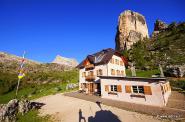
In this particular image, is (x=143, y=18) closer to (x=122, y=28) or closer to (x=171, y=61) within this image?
(x=122, y=28)

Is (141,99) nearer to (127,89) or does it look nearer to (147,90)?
(147,90)

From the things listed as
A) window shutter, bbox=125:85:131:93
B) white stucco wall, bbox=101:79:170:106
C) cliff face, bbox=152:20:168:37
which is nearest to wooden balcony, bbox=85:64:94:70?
white stucco wall, bbox=101:79:170:106

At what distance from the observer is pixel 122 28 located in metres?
94.8

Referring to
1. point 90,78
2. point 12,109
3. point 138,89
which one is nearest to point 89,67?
point 90,78

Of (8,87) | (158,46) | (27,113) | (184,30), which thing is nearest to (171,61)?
(158,46)

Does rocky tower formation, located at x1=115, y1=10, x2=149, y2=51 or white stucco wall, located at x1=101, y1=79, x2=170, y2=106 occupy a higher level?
rocky tower formation, located at x1=115, y1=10, x2=149, y2=51

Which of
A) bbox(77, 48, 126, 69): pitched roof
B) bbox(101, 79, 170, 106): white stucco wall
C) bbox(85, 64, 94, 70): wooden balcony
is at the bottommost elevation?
bbox(101, 79, 170, 106): white stucco wall

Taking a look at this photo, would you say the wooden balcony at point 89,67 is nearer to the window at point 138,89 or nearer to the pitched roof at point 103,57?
the pitched roof at point 103,57

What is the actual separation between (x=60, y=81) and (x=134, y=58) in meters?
32.4

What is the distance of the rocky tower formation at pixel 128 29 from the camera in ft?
288

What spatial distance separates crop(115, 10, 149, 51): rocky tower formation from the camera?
87750 millimetres

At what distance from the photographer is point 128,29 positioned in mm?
93938

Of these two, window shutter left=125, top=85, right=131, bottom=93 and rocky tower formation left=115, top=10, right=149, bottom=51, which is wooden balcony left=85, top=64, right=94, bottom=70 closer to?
window shutter left=125, top=85, right=131, bottom=93

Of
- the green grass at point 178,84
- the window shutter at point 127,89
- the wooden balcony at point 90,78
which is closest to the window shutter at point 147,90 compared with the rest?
the window shutter at point 127,89
